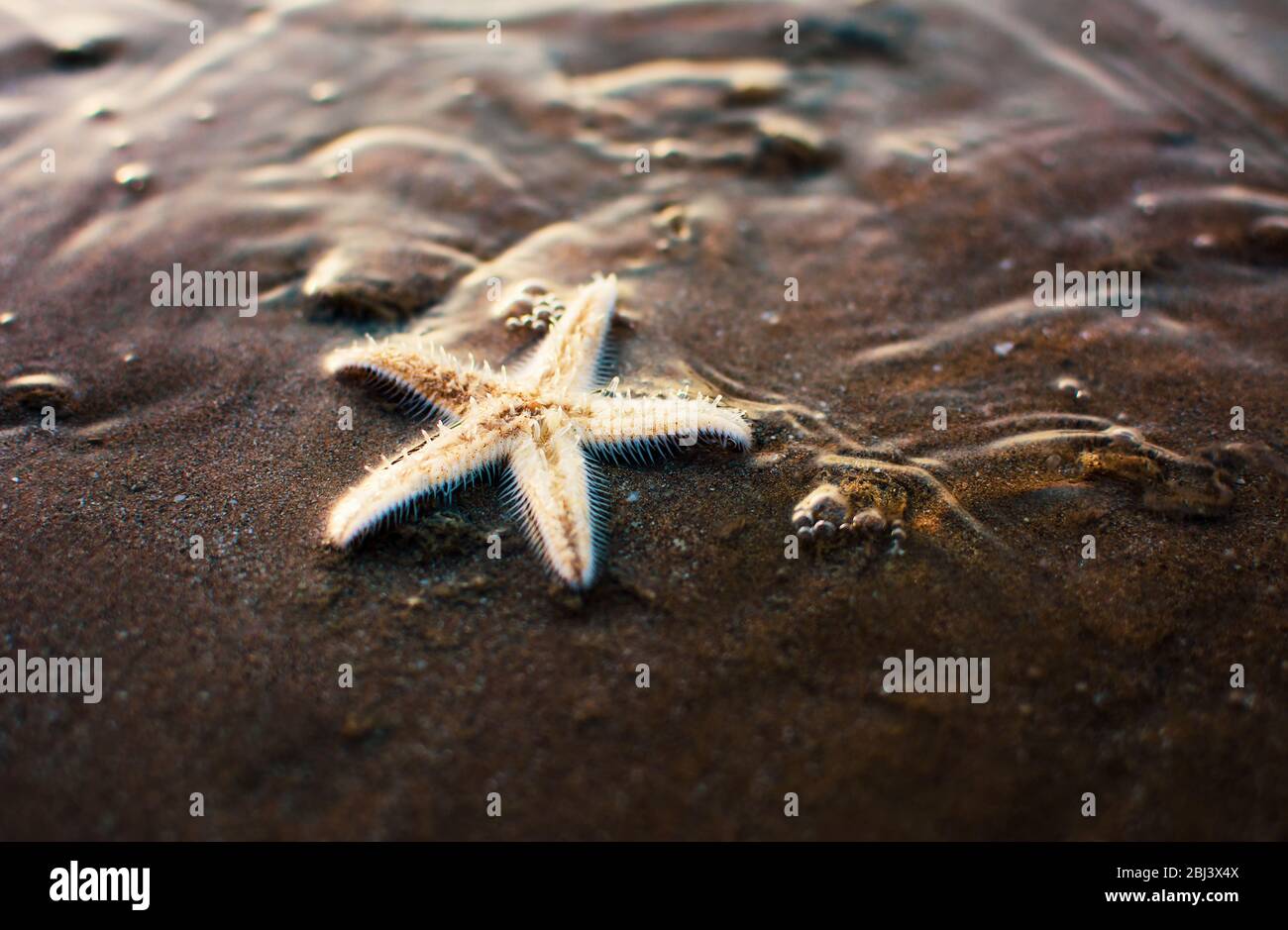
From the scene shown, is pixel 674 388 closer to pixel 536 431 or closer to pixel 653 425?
pixel 653 425

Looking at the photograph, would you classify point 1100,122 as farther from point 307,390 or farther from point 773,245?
point 307,390

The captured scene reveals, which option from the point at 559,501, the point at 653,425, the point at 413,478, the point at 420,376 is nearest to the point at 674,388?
the point at 653,425

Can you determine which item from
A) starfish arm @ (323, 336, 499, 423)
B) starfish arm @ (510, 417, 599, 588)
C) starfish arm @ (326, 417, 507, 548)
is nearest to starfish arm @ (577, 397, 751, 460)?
starfish arm @ (510, 417, 599, 588)

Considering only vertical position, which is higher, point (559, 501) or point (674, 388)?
point (674, 388)

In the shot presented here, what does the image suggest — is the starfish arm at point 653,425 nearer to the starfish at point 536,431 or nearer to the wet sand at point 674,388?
the starfish at point 536,431

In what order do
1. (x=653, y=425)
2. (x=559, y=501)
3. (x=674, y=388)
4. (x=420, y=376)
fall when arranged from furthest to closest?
(x=674, y=388), (x=420, y=376), (x=653, y=425), (x=559, y=501)

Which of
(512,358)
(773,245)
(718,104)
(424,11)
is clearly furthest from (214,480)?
(424,11)

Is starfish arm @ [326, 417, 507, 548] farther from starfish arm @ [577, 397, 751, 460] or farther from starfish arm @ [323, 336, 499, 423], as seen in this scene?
starfish arm @ [577, 397, 751, 460]
